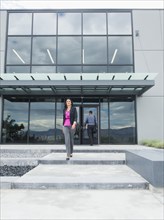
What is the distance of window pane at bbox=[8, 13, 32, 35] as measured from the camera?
14625 millimetres

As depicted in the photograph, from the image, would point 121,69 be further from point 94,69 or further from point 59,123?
point 59,123

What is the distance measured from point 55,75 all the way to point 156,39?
692cm

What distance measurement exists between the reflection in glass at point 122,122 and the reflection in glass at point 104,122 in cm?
29

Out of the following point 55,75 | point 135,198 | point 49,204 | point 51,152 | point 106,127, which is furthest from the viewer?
point 106,127

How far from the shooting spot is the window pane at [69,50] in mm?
14144

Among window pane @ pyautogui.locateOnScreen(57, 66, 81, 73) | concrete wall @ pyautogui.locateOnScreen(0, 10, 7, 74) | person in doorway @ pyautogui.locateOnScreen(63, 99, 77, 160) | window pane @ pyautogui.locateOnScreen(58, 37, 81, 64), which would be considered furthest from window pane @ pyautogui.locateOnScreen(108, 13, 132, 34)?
person in doorway @ pyautogui.locateOnScreen(63, 99, 77, 160)

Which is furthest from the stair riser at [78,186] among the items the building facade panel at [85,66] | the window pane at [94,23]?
the window pane at [94,23]

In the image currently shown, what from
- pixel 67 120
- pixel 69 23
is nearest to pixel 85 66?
pixel 69 23

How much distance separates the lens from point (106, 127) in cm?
1366

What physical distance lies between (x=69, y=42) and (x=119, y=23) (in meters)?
3.34

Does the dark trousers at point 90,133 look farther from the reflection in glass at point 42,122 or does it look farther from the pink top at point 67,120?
the pink top at point 67,120

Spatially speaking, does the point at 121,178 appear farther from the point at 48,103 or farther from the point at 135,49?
the point at 135,49

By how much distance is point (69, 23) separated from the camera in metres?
14.7

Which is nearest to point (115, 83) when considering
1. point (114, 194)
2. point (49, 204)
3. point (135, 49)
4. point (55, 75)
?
point (55, 75)
